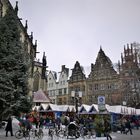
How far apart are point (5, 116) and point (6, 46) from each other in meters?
6.96

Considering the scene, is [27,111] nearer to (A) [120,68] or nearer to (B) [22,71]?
(B) [22,71]

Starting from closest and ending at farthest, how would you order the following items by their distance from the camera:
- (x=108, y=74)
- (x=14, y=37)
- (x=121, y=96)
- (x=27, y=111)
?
(x=27, y=111) → (x=14, y=37) → (x=121, y=96) → (x=108, y=74)

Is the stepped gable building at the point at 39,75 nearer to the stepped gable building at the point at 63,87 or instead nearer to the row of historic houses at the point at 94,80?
the row of historic houses at the point at 94,80

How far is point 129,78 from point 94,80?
37.3 feet

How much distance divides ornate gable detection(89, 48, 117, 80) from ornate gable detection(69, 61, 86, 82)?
11.5 feet

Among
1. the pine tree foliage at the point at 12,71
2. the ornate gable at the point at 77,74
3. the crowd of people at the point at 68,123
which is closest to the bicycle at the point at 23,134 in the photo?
the crowd of people at the point at 68,123

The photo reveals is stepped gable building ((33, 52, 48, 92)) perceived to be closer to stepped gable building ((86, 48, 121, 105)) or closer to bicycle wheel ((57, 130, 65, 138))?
stepped gable building ((86, 48, 121, 105))

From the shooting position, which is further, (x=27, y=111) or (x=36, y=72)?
(x=36, y=72)

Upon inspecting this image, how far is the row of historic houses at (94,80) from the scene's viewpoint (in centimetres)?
5828

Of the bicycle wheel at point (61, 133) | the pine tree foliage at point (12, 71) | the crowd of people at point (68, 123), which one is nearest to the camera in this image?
the crowd of people at point (68, 123)

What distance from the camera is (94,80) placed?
73.8m

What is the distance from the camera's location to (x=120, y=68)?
67.9 m

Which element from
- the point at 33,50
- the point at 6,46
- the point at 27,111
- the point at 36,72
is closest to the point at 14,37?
the point at 6,46

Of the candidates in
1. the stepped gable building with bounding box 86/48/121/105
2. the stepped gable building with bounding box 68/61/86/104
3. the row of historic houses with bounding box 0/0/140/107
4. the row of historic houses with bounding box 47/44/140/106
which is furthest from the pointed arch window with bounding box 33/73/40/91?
the stepped gable building with bounding box 86/48/121/105
